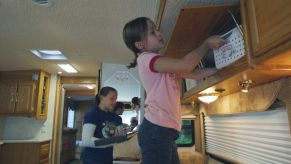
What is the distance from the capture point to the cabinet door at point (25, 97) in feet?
13.9

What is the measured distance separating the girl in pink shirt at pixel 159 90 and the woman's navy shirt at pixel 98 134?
1006 millimetres

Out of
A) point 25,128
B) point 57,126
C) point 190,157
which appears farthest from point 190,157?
point 25,128

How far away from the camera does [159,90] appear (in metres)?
0.97

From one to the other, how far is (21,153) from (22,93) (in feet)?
3.68

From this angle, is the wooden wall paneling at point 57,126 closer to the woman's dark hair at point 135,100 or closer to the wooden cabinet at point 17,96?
the wooden cabinet at point 17,96

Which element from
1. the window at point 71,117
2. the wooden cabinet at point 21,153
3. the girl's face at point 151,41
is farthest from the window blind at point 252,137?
the window at point 71,117

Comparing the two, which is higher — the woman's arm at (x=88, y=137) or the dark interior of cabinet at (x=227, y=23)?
Answer: the dark interior of cabinet at (x=227, y=23)

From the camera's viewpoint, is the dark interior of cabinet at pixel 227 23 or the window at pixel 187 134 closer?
the dark interior of cabinet at pixel 227 23

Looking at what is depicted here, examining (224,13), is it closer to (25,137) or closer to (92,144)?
(92,144)

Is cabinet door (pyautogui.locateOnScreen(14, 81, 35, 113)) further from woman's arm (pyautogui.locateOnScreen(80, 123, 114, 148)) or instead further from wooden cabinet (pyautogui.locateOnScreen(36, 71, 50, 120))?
woman's arm (pyautogui.locateOnScreen(80, 123, 114, 148))

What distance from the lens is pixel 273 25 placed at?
67cm

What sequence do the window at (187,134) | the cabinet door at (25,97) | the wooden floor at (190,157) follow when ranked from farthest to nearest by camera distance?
the cabinet door at (25,97) < the window at (187,134) < the wooden floor at (190,157)

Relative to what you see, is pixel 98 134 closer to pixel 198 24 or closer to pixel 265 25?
pixel 198 24

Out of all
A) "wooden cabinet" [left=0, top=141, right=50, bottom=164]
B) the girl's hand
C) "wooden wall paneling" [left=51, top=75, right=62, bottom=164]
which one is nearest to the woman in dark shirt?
the girl's hand
